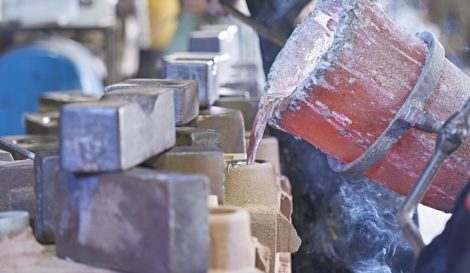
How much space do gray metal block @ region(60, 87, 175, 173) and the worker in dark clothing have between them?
131 centimetres

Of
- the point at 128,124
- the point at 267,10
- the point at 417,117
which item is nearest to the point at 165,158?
the point at 128,124

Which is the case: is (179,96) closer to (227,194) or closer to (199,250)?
(227,194)

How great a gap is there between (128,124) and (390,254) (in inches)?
57.0

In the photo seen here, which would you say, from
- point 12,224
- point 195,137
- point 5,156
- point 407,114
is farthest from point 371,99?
point 5,156

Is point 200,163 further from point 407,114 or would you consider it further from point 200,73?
point 200,73

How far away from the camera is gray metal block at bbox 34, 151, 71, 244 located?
6.28 ft

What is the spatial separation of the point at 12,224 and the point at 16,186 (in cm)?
28

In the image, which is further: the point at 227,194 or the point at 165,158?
the point at 227,194

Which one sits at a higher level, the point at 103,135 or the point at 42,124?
the point at 103,135

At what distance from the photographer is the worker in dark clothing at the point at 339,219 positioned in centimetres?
286

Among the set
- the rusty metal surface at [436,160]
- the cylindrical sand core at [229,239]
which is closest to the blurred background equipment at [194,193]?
the cylindrical sand core at [229,239]

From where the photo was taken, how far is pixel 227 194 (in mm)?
2250

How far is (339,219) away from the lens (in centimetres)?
312

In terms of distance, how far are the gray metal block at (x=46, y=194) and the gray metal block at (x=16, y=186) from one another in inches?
9.6
